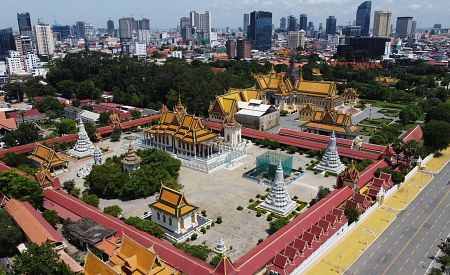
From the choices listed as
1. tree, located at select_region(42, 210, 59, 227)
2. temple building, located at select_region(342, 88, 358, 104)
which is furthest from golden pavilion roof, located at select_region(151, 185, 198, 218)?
temple building, located at select_region(342, 88, 358, 104)

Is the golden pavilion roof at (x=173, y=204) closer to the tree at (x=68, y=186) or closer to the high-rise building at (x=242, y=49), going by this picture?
the tree at (x=68, y=186)

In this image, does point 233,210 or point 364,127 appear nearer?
point 233,210

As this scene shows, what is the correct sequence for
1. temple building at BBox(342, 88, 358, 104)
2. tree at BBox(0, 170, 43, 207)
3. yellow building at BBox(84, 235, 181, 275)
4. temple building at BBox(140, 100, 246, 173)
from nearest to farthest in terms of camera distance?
yellow building at BBox(84, 235, 181, 275) < tree at BBox(0, 170, 43, 207) < temple building at BBox(140, 100, 246, 173) < temple building at BBox(342, 88, 358, 104)

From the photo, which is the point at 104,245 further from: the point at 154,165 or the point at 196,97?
the point at 196,97

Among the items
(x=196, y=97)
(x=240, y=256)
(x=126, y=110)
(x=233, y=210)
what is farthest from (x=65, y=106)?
(x=240, y=256)

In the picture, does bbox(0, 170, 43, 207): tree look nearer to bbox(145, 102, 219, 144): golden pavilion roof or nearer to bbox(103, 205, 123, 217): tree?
bbox(103, 205, 123, 217): tree

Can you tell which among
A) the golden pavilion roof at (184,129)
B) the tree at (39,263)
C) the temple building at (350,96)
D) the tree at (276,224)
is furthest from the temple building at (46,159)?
the temple building at (350,96)
